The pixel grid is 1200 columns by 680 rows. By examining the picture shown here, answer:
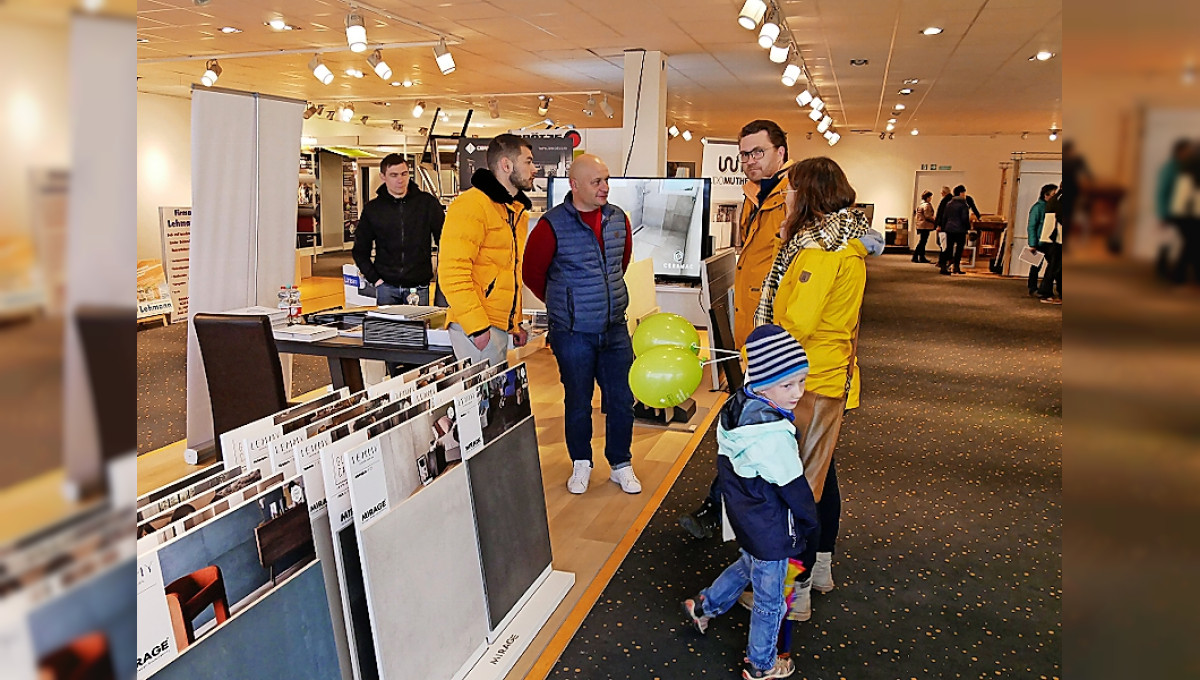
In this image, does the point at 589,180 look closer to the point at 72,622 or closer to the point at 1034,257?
the point at 72,622

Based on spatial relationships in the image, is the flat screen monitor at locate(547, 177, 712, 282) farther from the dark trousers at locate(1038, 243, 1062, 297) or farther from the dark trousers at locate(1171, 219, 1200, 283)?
the dark trousers at locate(1171, 219, 1200, 283)

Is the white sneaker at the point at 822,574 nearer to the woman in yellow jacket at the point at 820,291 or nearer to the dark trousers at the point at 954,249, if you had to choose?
the woman in yellow jacket at the point at 820,291

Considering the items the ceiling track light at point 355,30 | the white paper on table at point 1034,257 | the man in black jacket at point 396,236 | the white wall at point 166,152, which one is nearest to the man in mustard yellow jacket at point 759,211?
the man in black jacket at point 396,236

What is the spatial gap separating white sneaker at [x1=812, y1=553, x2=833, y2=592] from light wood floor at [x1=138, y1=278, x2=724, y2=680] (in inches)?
28.6

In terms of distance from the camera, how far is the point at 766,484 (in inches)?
92.2

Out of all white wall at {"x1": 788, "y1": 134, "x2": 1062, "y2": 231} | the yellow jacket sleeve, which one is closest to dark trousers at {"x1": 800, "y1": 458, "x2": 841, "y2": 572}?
the yellow jacket sleeve

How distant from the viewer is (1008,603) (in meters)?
2.97

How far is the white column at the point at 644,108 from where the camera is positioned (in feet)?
28.2

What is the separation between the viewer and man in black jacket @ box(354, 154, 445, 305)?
4980 millimetres

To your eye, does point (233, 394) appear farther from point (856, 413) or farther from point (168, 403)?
point (856, 413)

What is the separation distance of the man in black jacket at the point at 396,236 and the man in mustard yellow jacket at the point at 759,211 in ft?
6.92

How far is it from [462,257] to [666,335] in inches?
38.6

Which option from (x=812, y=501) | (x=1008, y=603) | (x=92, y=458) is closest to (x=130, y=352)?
(x=92, y=458)

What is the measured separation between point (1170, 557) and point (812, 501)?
2.23 m
